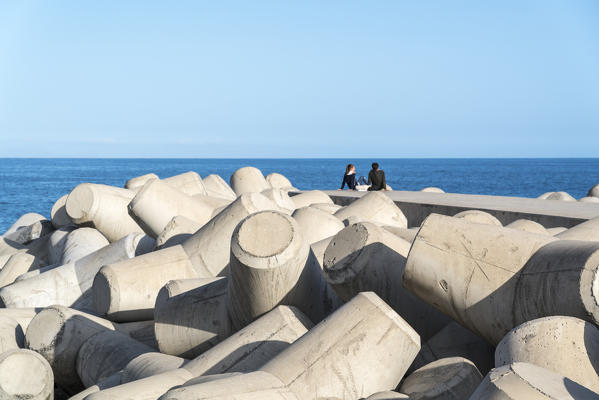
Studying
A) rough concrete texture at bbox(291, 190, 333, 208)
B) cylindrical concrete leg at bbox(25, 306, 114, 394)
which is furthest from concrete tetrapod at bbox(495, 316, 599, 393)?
rough concrete texture at bbox(291, 190, 333, 208)

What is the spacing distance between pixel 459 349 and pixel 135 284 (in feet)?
7.43

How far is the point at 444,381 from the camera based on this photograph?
307 centimetres

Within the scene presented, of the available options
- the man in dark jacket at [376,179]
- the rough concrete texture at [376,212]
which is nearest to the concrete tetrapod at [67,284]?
the rough concrete texture at [376,212]

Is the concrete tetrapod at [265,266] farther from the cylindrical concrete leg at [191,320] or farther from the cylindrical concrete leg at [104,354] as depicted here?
the cylindrical concrete leg at [104,354]

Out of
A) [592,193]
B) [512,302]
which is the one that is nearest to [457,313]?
[512,302]

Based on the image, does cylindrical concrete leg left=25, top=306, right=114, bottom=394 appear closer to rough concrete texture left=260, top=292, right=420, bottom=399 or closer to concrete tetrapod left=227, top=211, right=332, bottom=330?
concrete tetrapod left=227, top=211, right=332, bottom=330

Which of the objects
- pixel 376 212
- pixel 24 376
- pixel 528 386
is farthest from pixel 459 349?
pixel 376 212

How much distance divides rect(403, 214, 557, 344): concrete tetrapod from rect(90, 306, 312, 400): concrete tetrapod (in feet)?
2.07

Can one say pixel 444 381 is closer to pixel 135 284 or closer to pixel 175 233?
pixel 135 284

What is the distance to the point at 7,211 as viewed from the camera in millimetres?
28141

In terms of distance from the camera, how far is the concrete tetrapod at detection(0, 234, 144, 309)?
5.75 m

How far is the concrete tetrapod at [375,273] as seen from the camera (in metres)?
3.97

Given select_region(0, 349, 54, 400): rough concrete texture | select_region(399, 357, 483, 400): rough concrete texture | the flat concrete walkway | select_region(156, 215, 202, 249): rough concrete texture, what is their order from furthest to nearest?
the flat concrete walkway < select_region(156, 215, 202, 249): rough concrete texture < select_region(0, 349, 54, 400): rough concrete texture < select_region(399, 357, 483, 400): rough concrete texture

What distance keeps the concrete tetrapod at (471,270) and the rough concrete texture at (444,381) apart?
394 mm
